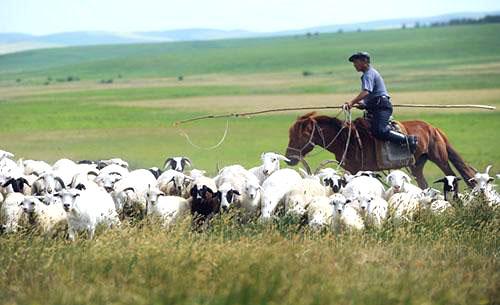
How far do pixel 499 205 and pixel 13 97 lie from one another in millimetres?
65442

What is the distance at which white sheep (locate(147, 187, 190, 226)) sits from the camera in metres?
16.3

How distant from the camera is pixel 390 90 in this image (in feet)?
230

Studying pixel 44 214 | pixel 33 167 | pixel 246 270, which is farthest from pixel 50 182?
pixel 246 270

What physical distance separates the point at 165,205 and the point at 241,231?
1738mm

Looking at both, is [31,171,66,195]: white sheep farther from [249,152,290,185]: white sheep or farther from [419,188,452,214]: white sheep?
[419,188,452,214]: white sheep

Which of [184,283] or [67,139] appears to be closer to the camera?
[184,283]

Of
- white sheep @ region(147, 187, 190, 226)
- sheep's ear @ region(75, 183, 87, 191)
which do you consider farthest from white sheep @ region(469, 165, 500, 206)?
sheep's ear @ region(75, 183, 87, 191)

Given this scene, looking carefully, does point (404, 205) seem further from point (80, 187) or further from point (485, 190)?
point (80, 187)

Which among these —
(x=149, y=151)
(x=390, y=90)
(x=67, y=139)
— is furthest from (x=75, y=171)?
(x=390, y=90)

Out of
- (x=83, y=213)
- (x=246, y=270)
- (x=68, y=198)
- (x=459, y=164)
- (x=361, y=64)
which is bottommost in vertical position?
(x=459, y=164)

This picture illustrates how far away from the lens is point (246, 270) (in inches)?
449

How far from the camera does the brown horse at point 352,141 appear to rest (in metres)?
20.3

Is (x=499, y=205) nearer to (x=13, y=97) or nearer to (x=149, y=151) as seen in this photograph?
(x=149, y=151)

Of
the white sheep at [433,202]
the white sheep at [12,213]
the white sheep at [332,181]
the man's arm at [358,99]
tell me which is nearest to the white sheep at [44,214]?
the white sheep at [12,213]
